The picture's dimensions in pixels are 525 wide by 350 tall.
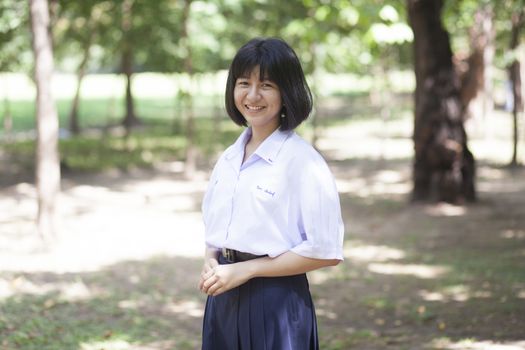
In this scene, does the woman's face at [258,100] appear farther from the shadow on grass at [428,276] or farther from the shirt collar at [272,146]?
the shadow on grass at [428,276]

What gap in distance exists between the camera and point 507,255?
916 cm

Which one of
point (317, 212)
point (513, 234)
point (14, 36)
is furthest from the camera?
point (14, 36)

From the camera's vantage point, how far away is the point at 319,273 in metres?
8.87

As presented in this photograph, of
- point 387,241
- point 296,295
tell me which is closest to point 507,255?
point 387,241

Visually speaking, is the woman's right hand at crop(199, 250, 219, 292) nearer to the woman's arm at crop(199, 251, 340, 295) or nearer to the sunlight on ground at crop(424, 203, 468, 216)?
the woman's arm at crop(199, 251, 340, 295)

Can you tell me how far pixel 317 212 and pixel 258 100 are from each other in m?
0.48

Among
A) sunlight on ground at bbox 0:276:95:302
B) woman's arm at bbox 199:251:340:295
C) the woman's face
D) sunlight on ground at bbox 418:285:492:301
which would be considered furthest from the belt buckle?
sunlight on ground at bbox 418:285:492:301

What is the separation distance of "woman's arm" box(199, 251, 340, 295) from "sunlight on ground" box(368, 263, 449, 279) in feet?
19.9

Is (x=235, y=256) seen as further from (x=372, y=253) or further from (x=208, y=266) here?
(x=372, y=253)

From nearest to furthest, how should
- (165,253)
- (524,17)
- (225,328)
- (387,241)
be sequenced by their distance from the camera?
1. (225,328)
2. (165,253)
3. (387,241)
4. (524,17)

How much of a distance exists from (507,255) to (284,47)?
7.15 metres

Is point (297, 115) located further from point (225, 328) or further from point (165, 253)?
point (165, 253)

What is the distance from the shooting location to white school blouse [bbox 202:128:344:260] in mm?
2641

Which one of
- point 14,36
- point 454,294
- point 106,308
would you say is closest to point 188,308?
point 106,308
